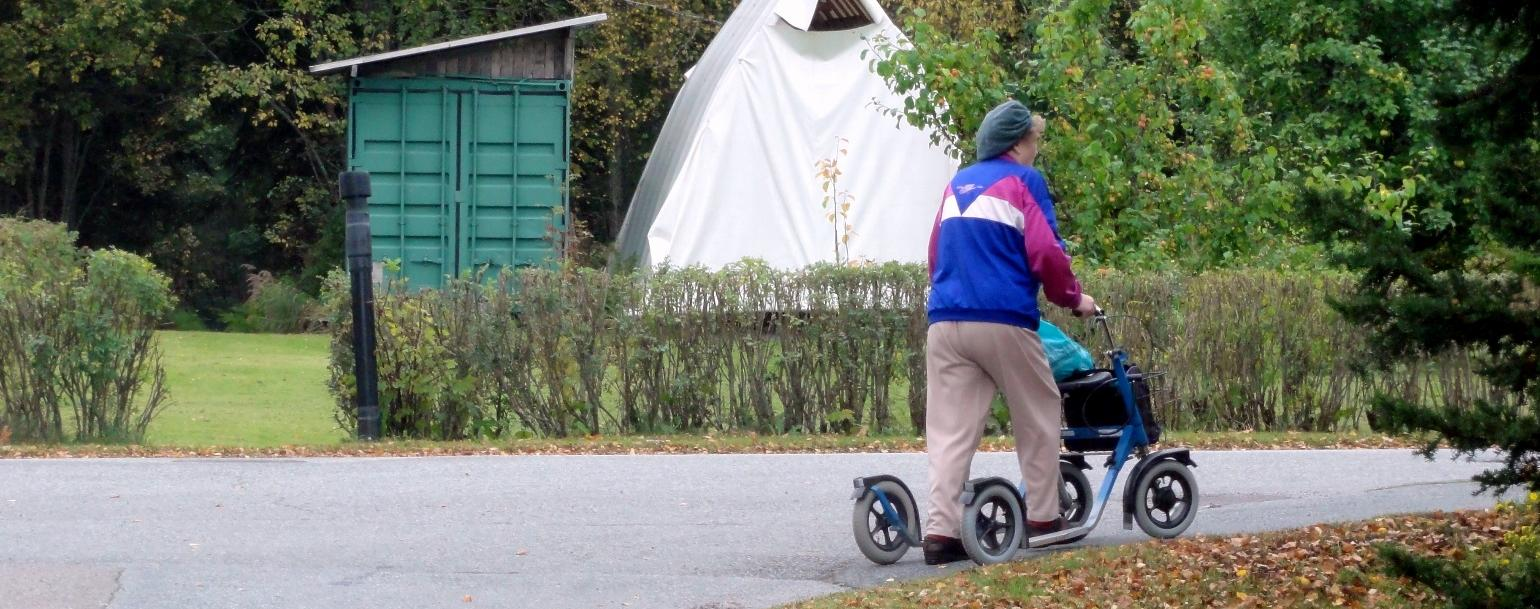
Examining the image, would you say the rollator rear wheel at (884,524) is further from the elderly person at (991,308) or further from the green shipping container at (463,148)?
the green shipping container at (463,148)

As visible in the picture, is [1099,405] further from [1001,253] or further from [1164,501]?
[1001,253]

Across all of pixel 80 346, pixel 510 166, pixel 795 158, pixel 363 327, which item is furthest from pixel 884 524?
pixel 510 166

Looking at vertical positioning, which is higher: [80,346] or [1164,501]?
[80,346]

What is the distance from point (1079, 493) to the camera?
7.18 meters

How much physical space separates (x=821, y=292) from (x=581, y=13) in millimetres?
20045

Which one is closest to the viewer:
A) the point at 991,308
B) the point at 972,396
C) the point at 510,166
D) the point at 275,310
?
the point at 991,308

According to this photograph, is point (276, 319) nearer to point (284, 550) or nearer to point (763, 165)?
point (763, 165)

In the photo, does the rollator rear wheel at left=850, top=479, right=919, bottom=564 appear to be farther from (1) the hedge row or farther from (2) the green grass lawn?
(2) the green grass lawn

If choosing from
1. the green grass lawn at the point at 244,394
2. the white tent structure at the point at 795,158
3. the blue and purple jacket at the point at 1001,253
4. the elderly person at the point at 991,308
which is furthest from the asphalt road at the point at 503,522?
the white tent structure at the point at 795,158

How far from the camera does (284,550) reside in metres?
7.38

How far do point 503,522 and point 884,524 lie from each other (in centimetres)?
204

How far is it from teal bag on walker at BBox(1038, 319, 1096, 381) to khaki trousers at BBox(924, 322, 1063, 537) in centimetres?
29

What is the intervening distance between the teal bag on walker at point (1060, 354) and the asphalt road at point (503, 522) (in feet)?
2.79

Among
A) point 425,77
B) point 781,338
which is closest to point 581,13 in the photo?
point 425,77
